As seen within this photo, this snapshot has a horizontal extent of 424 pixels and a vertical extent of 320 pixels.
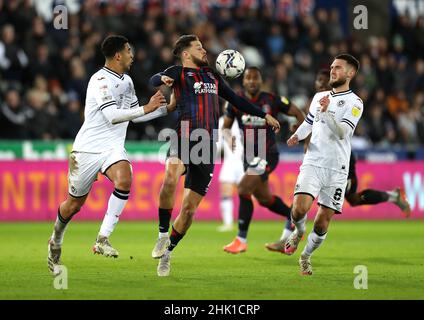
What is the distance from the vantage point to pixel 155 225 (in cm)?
1756

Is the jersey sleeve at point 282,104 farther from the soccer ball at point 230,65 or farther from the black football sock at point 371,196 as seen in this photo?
the soccer ball at point 230,65

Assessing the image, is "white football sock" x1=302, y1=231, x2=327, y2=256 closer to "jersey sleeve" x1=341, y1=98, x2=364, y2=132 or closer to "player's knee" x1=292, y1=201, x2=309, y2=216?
"player's knee" x1=292, y1=201, x2=309, y2=216

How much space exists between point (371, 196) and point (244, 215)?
198cm

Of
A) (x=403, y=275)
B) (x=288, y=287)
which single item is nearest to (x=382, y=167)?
(x=403, y=275)

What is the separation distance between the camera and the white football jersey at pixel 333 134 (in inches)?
370

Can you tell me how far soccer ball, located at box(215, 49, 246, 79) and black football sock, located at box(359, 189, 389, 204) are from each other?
3.87m

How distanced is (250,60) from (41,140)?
647cm

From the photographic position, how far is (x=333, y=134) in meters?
9.54
